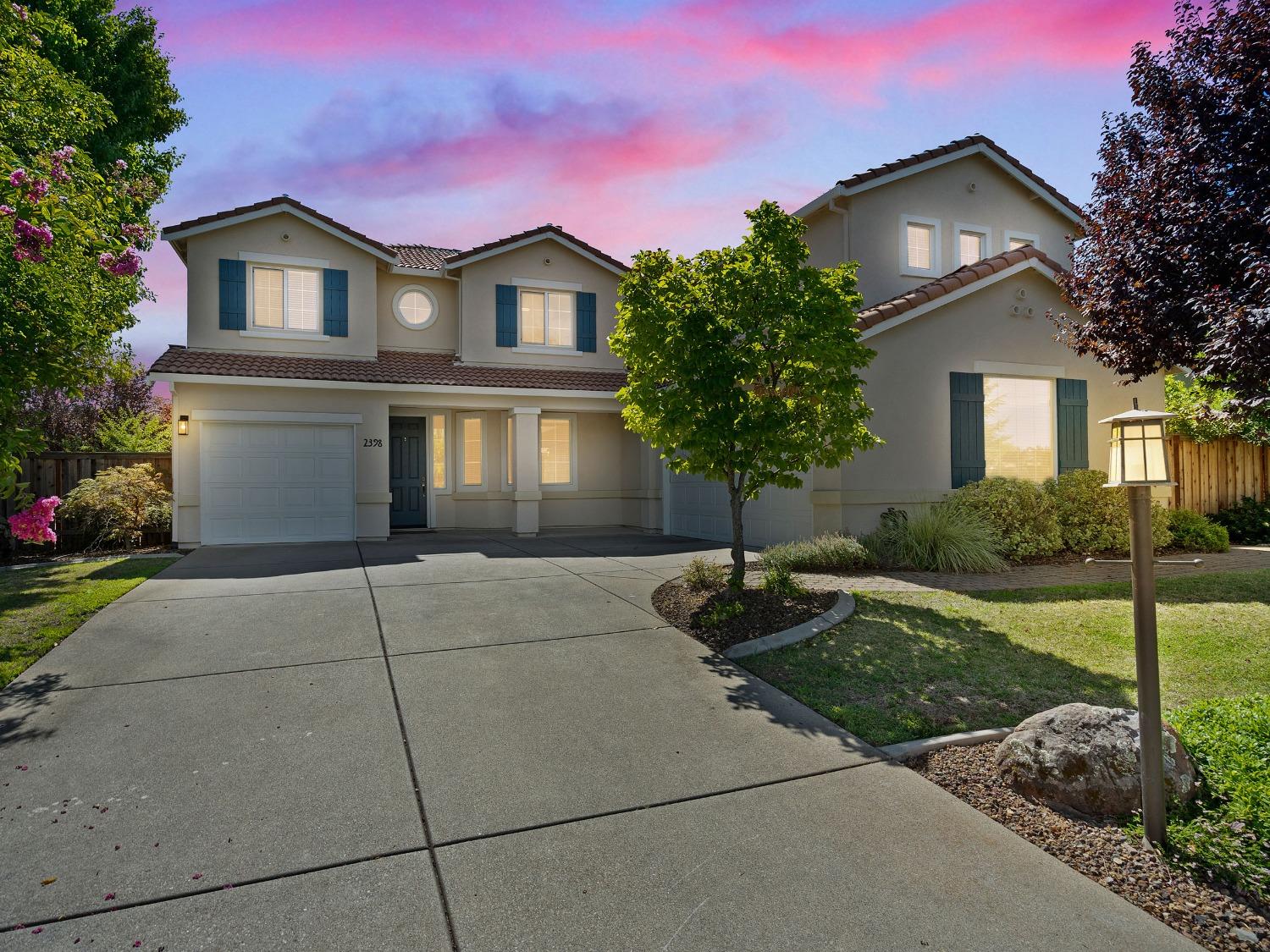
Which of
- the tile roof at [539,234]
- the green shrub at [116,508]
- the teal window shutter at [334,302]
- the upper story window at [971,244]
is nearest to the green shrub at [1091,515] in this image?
the upper story window at [971,244]

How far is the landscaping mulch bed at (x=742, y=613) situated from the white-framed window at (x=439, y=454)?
365 inches

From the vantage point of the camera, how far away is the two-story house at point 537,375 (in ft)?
38.3

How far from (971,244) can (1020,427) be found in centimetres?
485

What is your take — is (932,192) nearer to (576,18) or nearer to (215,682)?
(576,18)

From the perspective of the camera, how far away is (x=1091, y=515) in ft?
37.1

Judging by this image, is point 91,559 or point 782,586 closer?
point 782,586

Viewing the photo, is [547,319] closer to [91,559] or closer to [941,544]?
[91,559]

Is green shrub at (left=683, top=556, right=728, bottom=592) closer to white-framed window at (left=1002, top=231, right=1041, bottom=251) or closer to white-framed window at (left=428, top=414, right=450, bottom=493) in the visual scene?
white-framed window at (left=428, top=414, right=450, bottom=493)

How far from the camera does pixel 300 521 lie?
13406 millimetres

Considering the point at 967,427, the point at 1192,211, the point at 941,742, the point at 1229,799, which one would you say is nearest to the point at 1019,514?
the point at 967,427

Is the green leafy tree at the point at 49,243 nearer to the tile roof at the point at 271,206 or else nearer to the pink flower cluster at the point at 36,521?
the pink flower cluster at the point at 36,521

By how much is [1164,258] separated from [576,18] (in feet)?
23.5

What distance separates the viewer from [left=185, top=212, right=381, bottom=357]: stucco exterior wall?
13578mm

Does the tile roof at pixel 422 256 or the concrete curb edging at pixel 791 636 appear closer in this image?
the concrete curb edging at pixel 791 636
